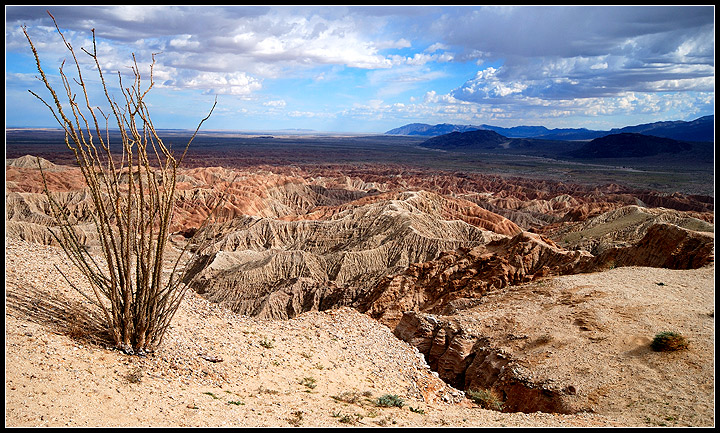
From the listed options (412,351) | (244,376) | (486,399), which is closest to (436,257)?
(412,351)

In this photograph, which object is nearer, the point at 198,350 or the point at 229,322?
the point at 198,350

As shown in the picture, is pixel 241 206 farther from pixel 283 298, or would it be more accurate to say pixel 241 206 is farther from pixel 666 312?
pixel 666 312

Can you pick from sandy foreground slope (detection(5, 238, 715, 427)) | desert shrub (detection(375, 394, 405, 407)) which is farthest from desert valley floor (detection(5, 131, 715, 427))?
desert shrub (detection(375, 394, 405, 407))

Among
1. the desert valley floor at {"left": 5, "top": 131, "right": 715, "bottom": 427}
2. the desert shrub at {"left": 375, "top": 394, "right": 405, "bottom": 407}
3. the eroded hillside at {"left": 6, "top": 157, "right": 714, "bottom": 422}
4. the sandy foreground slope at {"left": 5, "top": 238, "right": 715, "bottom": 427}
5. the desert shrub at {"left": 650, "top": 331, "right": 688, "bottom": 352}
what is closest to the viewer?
the sandy foreground slope at {"left": 5, "top": 238, "right": 715, "bottom": 427}

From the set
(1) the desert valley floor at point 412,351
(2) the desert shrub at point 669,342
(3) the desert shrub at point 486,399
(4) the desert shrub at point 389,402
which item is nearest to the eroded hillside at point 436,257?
(1) the desert valley floor at point 412,351

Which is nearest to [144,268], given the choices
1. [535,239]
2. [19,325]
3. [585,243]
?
[19,325]

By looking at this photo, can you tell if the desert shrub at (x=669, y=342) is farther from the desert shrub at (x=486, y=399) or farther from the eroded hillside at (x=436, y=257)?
the desert shrub at (x=486, y=399)

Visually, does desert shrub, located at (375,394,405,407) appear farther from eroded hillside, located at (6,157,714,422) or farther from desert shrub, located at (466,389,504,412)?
eroded hillside, located at (6,157,714,422)
